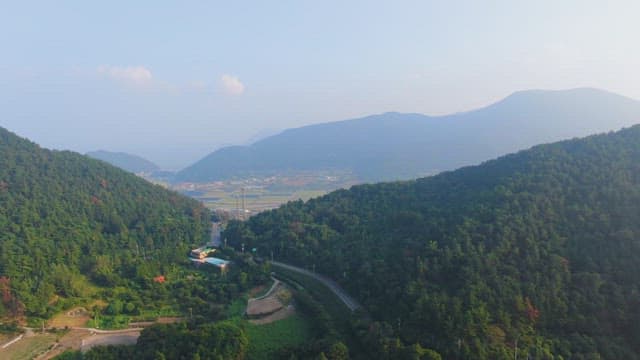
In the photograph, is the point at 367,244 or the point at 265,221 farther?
the point at 265,221

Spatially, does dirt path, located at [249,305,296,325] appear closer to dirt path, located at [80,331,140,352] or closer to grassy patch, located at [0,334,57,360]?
dirt path, located at [80,331,140,352]

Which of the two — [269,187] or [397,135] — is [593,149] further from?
[397,135]

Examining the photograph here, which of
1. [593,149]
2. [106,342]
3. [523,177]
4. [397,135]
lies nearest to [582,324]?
[523,177]

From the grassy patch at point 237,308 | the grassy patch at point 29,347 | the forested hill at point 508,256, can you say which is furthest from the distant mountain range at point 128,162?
the grassy patch at point 29,347

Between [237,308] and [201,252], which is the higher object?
[201,252]

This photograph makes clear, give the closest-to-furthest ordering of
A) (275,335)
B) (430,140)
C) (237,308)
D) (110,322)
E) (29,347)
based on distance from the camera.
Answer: (29,347), (275,335), (110,322), (237,308), (430,140)

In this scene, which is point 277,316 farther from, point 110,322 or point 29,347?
point 29,347

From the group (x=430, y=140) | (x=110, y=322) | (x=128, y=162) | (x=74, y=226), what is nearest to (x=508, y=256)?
(x=110, y=322)
